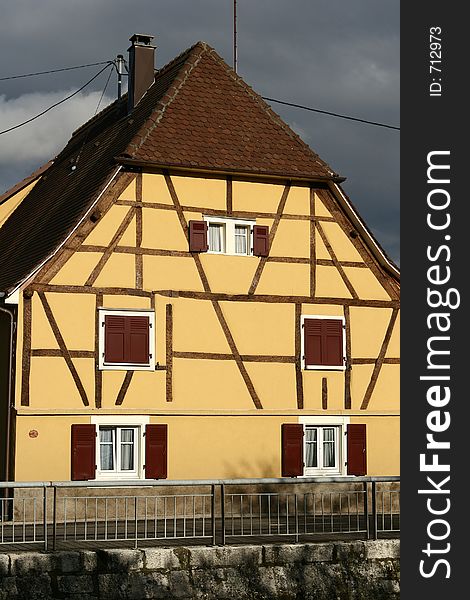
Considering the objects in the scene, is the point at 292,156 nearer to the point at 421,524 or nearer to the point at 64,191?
the point at 64,191

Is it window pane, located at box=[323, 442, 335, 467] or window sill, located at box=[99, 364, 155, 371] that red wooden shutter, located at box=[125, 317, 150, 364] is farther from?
window pane, located at box=[323, 442, 335, 467]

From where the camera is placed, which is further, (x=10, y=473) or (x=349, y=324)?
(x=349, y=324)

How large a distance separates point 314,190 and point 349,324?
2.84m

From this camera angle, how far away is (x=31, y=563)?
1571 cm

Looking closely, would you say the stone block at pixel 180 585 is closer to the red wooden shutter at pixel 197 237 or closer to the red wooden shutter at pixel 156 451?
the red wooden shutter at pixel 156 451

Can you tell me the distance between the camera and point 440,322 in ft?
42.8

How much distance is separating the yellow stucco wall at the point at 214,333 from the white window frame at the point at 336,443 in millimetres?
171

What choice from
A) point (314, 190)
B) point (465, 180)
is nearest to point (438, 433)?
A: point (465, 180)

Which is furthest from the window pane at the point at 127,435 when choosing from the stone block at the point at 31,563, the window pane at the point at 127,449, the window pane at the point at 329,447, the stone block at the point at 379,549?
the stone block at the point at 31,563

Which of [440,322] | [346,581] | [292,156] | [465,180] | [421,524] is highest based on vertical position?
[292,156]

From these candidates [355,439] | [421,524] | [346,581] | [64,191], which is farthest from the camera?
[64,191]

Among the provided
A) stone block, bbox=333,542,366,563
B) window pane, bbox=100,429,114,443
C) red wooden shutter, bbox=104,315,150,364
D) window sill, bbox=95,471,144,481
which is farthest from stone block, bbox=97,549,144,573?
red wooden shutter, bbox=104,315,150,364

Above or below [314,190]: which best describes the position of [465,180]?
below

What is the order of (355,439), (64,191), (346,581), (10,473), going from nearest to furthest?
1. (346,581)
2. (10,473)
3. (355,439)
4. (64,191)
